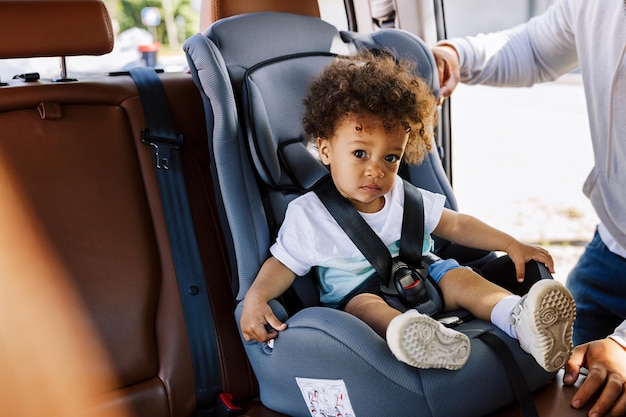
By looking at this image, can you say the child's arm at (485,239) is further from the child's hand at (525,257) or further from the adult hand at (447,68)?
the adult hand at (447,68)

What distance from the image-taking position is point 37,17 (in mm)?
1868

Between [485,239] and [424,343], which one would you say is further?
[485,239]

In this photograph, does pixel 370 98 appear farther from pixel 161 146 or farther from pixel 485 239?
pixel 161 146

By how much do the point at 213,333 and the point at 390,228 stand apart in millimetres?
580

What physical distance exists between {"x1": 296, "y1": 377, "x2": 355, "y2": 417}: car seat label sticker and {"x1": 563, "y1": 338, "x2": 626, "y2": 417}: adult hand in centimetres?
54

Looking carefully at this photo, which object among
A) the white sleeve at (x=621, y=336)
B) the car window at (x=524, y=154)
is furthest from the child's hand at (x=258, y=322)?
the car window at (x=524, y=154)

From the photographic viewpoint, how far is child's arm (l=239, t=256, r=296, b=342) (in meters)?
1.67

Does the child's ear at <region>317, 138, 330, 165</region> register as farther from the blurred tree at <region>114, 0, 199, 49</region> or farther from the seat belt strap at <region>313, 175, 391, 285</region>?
the blurred tree at <region>114, 0, 199, 49</region>

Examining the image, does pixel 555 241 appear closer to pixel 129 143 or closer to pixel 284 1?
pixel 284 1

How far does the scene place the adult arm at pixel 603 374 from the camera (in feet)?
5.24

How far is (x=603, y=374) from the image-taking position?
1.66 meters

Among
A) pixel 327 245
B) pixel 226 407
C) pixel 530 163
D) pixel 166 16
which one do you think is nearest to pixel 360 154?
pixel 327 245

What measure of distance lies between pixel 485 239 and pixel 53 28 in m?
1.28

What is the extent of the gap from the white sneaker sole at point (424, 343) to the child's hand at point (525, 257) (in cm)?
41
